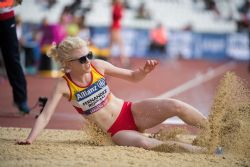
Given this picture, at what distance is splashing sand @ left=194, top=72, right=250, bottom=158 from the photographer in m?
6.81

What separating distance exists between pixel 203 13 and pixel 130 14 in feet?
11.8

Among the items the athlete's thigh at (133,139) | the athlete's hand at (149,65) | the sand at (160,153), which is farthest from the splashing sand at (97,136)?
the athlete's hand at (149,65)

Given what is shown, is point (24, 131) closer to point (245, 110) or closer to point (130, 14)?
point (245, 110)

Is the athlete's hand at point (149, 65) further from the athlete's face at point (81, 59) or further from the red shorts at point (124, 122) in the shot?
the athlete's face at point (81, 59)

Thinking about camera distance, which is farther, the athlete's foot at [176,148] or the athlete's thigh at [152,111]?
the athlete's thigh at [152,111]

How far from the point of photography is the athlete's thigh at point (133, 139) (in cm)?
674

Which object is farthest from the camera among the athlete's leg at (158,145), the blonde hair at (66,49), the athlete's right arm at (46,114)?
the blonde hair at (66,49)

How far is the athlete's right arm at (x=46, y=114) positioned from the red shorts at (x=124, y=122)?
0.68m

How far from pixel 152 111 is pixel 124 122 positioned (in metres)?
0.35

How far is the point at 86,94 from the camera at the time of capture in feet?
22.6

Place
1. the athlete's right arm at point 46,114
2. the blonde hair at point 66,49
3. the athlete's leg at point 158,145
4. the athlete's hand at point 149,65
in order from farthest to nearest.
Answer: the athlete's hand at point 149,65 < the blonde hair at point 66,49 < the athlete's leg at point 158,145 < the athlete's right arm at point 46,114

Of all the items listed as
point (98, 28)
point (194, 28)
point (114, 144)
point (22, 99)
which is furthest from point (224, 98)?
point (194, 28)

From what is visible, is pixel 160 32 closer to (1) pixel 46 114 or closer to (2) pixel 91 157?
(1) pixel 46 114

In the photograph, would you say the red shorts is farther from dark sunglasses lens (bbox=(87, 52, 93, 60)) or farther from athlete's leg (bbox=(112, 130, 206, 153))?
dark sunglasses lens (bbox=(87, 52, 93, 60))
